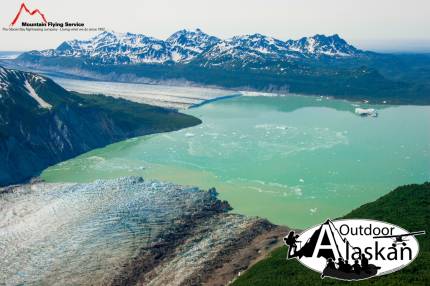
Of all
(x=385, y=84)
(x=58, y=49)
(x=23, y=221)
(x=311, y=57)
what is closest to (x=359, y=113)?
(x=385, y=84)

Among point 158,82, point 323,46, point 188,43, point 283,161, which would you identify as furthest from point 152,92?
point 323,46

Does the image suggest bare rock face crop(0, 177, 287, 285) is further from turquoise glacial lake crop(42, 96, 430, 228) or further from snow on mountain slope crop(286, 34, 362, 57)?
snow on mountain slope crop(286, 34, 362, 57)

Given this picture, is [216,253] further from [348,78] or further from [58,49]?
[58,49]

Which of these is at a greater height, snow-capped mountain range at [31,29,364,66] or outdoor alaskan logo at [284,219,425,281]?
snow-capped mountain range at [31,29,364,66]

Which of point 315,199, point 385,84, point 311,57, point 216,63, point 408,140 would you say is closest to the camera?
point 315,199

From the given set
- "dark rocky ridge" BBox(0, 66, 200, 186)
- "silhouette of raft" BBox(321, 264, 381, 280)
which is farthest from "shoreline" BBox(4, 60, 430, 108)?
"silhouette of raft" BBox(321, 264, 381, 280)

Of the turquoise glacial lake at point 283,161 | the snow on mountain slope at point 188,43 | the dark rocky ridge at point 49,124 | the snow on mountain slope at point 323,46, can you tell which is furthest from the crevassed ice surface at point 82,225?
the snow on mountain slope at point 323,46

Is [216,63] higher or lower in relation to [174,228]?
higher

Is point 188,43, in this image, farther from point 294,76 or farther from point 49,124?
point 49,124
